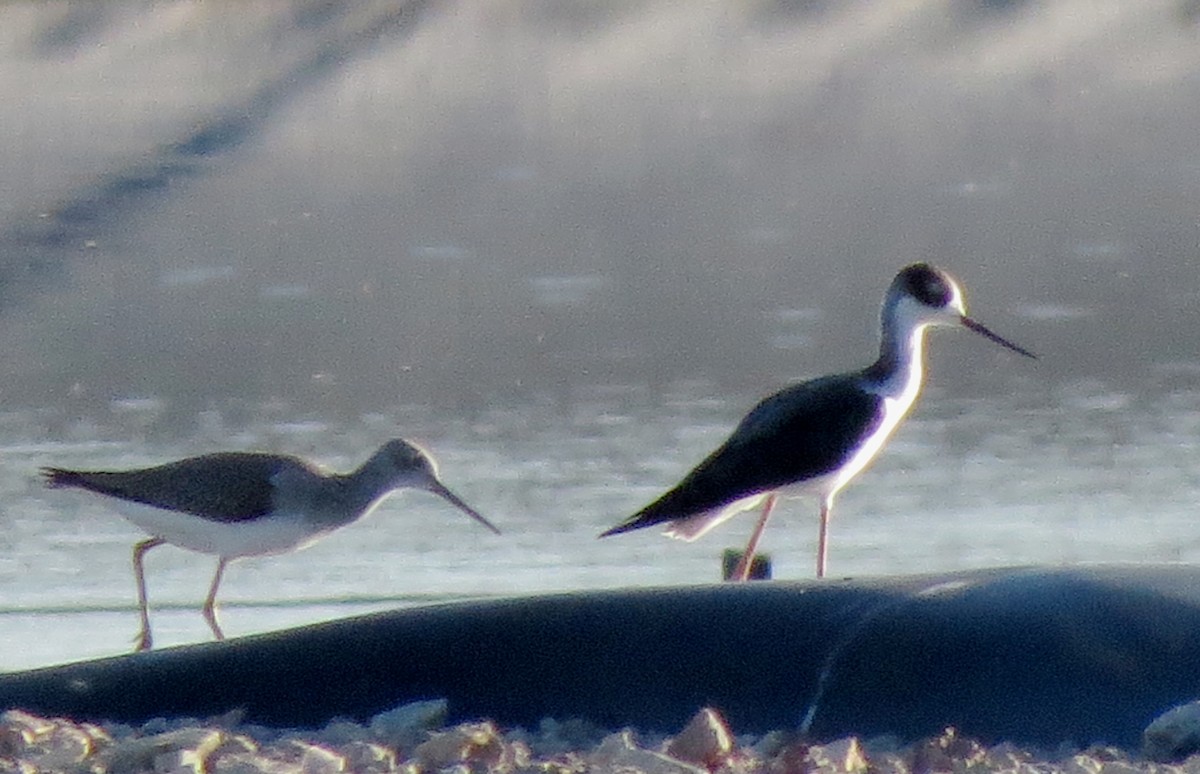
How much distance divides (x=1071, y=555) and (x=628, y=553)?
1.06 metres

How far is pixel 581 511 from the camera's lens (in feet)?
22.1

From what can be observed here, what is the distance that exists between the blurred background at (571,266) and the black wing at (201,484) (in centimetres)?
24

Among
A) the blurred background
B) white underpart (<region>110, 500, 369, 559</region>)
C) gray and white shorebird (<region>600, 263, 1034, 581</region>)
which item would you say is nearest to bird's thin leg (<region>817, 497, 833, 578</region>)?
gray and white shorebird (<region>600, 263, 1034, 581</region>)

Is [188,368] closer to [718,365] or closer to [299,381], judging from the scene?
[299,381]

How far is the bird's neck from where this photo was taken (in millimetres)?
6297

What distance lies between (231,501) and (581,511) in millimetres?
963

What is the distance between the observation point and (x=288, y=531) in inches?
247

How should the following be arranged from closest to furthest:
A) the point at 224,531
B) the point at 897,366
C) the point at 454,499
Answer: the point at 224,531
the point at 897,366
the point at 454,499

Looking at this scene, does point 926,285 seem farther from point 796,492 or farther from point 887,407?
point 796,492

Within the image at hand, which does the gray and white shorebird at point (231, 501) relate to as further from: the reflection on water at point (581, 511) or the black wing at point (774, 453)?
the black wing at point (774, 453)

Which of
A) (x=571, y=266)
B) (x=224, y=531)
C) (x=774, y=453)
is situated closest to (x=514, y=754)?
(x=774, y=453)

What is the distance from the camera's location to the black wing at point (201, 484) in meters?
6.21

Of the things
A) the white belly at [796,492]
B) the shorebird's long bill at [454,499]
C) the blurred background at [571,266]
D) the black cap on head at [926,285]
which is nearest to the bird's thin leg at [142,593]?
the blurred background at [571,266]

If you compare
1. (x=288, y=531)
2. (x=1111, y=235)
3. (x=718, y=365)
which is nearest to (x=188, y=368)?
(x=718, y=365)
